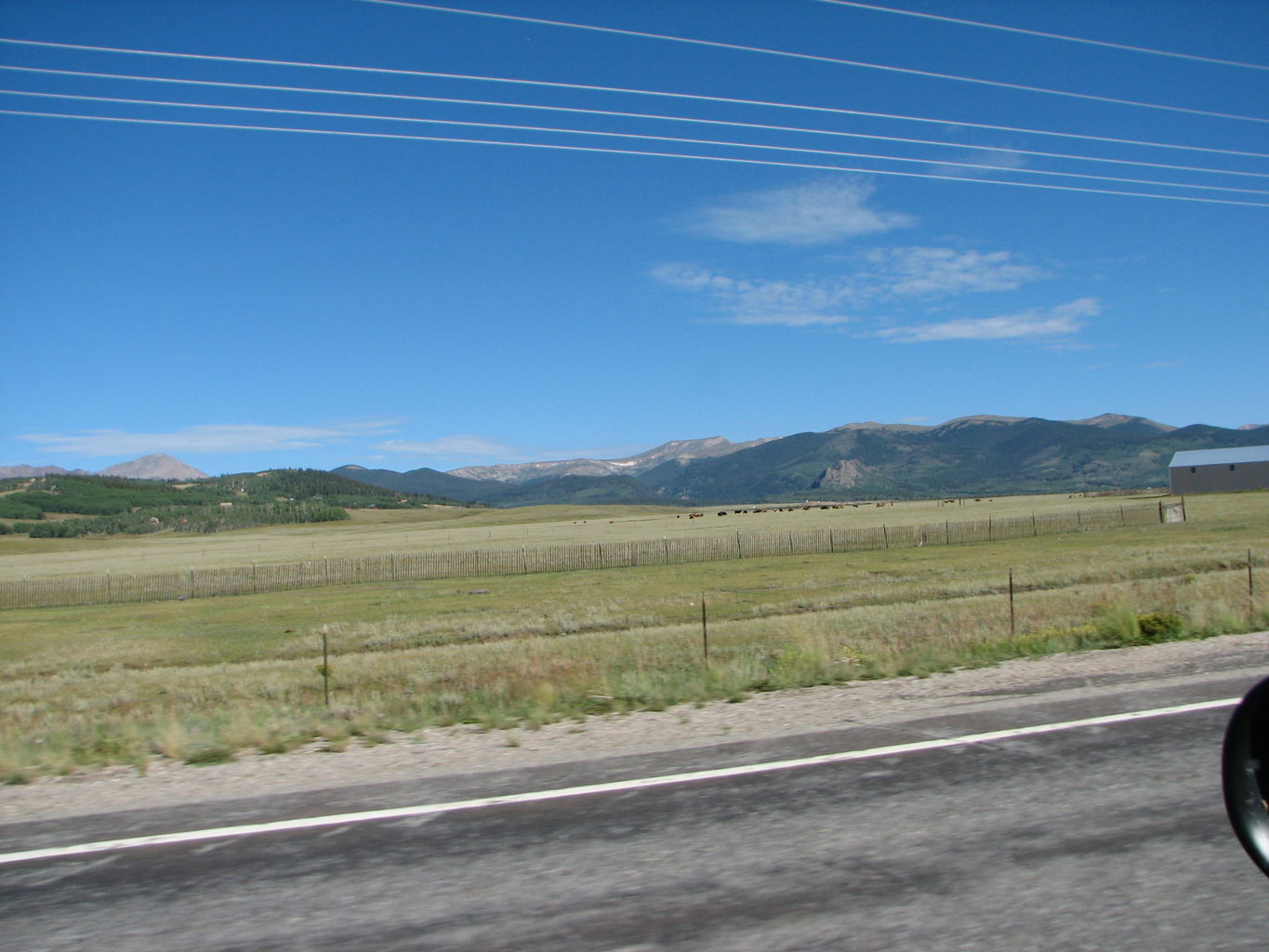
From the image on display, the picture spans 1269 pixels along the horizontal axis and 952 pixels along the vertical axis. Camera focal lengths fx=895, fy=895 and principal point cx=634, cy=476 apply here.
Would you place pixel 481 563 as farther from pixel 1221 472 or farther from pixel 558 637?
pixel 1221 472

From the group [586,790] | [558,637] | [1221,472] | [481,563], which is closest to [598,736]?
[586,790]

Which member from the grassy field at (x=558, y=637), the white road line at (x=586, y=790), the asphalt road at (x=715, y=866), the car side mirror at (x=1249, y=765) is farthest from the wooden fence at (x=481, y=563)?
the car side mirror at (x=1249, y=765)

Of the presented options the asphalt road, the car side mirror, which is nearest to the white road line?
the asphalt road

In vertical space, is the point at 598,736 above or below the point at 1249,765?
below

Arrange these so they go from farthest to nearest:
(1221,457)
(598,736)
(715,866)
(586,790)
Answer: (1221,457) < (598,736) < (586,790) < (715,866)

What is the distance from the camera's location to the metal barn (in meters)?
110

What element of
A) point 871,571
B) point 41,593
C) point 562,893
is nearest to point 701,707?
point 562,893

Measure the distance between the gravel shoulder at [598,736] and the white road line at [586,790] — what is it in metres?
0.94

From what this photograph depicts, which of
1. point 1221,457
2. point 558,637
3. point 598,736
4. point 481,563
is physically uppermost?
point 1221,457

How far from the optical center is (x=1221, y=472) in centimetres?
11219

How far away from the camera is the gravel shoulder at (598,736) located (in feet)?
23.2

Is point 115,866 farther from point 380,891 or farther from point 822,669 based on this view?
point 822,669

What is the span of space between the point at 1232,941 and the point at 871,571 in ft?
144

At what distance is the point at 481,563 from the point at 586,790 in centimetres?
5576
